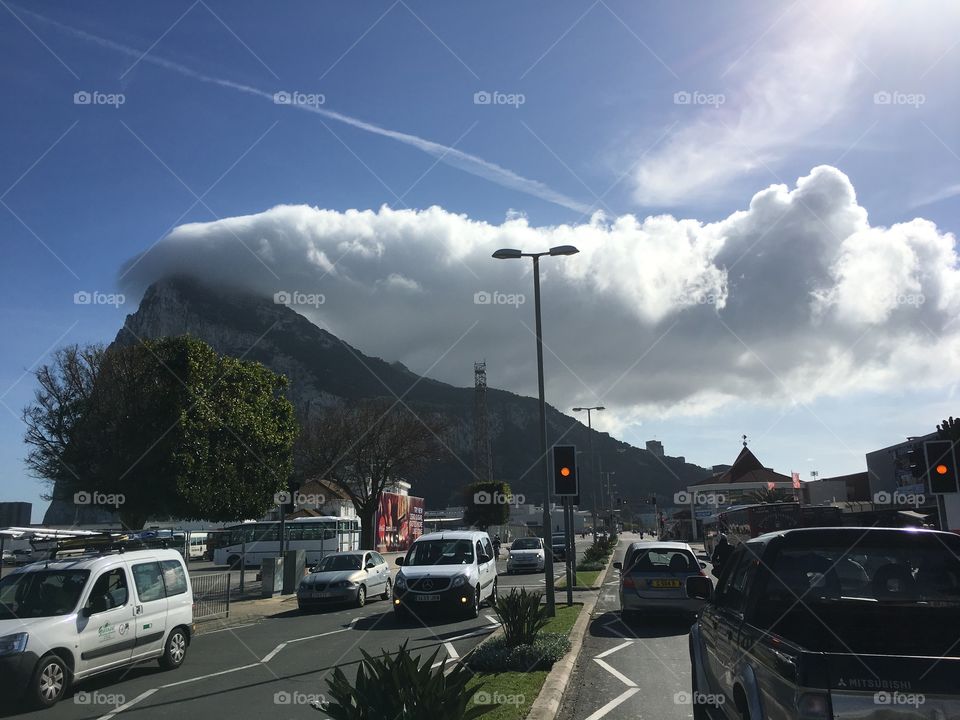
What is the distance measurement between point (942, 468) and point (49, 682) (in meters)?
15.2

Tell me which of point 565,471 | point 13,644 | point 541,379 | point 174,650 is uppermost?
point 541,379

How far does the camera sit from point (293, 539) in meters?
38.7

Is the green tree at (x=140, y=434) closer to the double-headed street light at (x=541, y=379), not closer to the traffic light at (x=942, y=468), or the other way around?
the double-headed street light at (x=541, y=379)

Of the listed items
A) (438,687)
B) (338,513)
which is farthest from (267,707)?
(338,513)

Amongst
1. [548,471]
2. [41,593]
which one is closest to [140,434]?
[41,593]

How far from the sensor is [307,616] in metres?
19.9

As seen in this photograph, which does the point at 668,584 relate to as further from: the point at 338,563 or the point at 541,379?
the point at 338,563

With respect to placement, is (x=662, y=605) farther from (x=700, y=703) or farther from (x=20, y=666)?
(x=20, y=666)

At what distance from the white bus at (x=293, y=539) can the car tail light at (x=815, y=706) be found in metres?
33.7

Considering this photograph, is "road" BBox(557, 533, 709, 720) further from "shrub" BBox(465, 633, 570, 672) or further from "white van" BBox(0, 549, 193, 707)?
"white van" BBox(0, 549, 193, 707)

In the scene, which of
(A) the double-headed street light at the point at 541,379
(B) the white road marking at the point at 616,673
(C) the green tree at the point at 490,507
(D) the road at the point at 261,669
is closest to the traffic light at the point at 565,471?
(A) the double-headed street light at the point at 541,379

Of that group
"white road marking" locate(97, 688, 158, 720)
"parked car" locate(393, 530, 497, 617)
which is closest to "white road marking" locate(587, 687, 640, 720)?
"white road marking" locate(97, 688, 158, 720)

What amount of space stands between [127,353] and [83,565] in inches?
367

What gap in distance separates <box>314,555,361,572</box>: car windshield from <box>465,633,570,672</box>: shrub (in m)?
11.8
